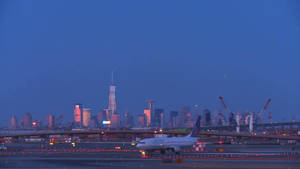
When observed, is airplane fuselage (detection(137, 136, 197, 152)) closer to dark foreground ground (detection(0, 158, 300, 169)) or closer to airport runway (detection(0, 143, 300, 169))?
airport runway (detection(0, 143, 300, 169))

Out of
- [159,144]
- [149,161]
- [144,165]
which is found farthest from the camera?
[159,144]

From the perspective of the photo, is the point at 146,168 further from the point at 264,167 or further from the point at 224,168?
the point at 264,167

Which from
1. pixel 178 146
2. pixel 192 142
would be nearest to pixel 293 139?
pixel 192 142

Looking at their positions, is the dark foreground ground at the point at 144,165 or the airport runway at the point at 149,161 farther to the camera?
the airport runway at the point at 149,161

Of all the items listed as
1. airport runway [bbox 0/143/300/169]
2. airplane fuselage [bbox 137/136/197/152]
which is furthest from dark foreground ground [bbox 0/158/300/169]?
airplane fuselage [bbox 137/136/197/152]

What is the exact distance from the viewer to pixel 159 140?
90.8 metres

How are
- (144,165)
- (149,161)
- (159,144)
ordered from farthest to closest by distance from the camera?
1. (159,144)
2. (149,161)
3. (144,165)

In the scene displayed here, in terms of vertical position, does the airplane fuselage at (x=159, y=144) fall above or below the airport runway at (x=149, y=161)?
above

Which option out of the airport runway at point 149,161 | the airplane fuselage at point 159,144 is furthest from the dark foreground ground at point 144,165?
the airplane fuselage at point 159,144

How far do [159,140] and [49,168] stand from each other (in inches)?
1430

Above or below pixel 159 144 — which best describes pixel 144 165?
below

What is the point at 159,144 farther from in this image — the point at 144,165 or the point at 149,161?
the point at 144,165

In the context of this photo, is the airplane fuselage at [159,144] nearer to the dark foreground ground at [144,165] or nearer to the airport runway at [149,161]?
the airport runway at [149,161]

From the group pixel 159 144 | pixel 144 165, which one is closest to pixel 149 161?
pixel 144 165
